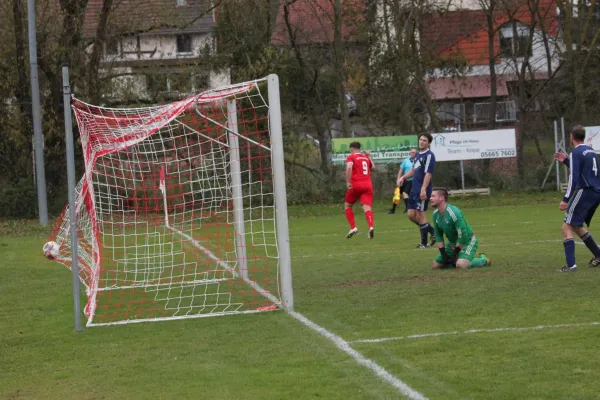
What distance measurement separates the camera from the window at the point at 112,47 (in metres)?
31.3

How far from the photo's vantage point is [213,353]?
25.2 feet

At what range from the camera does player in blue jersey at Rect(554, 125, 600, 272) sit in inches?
453

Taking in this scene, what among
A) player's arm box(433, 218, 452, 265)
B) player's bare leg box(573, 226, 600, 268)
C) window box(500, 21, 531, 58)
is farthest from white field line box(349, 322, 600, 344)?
window box(500, 21, 531, 58)

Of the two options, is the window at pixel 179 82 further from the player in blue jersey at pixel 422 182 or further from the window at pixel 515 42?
the player in blue jersey at pixel 422 182

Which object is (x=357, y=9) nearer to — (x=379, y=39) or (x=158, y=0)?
(x=379, y=39)

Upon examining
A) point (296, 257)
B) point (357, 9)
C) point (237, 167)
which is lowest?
point (296, 257)

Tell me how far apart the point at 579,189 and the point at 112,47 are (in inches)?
919

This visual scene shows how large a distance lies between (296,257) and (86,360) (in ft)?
26.8

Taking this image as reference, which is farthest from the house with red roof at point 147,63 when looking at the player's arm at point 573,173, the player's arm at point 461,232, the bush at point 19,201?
the player's arm at point 573,173

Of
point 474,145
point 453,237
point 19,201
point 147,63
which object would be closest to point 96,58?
point 147,63

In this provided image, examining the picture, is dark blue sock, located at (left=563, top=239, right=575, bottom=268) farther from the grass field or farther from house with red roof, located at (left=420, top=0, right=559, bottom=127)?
house with red roof, located at (left=420, top=0, right=559, bottom=127)

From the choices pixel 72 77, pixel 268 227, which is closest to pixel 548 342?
pixel 268 227

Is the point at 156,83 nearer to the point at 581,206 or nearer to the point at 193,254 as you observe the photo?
the point at 193,254

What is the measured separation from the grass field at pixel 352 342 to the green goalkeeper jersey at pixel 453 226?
1.71 ft
